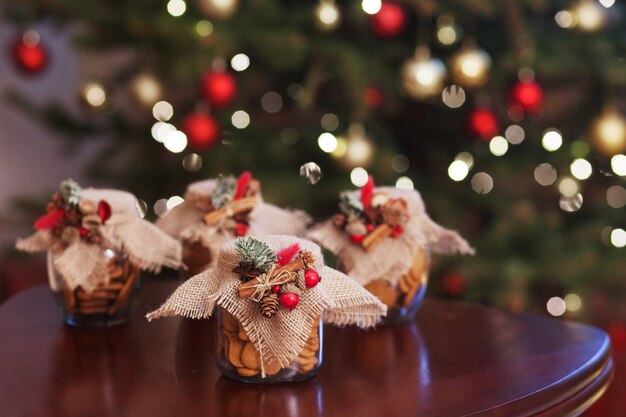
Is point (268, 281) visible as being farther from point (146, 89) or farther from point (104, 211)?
point (146, 89)

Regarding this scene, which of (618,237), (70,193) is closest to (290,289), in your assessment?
(70,193)

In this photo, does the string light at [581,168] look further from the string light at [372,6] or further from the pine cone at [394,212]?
the pine cone at [394,212]

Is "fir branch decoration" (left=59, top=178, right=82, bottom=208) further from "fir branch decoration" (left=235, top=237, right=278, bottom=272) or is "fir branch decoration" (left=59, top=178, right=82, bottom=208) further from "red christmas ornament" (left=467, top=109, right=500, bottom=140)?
"red christmas ornament" (left=467, top=109, right=500, bottom=140)

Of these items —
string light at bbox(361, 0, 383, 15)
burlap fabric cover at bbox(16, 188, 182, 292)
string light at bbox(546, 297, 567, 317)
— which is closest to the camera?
burlap fabric cover at bbox(16, 188, 182, 292)

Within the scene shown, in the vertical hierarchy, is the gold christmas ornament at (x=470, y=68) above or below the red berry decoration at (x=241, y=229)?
above

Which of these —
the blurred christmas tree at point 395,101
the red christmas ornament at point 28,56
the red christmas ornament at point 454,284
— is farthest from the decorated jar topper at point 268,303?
the red christmas ornament at point 28,56

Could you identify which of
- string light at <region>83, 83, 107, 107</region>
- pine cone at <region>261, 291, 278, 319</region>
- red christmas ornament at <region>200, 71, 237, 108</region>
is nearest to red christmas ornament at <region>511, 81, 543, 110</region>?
red christmas ornament at <region>200, 71, 237, 108</region>

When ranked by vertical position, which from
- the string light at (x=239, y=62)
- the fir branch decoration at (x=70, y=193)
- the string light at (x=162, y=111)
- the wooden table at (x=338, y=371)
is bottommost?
the wooden table at (x=338, y=371)
